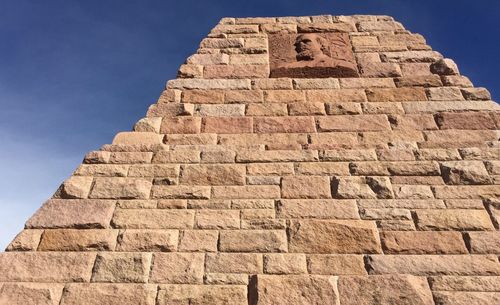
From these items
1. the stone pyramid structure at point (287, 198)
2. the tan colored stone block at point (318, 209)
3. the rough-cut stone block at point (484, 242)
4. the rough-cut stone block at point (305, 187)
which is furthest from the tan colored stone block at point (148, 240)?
the rough-cut stone block at point (484, 242)

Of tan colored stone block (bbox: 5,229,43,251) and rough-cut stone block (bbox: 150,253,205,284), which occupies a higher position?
tan colored stone block (bbox: 5,229,43,251)

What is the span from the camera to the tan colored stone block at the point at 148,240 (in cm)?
273

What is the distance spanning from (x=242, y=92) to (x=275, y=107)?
40 cm

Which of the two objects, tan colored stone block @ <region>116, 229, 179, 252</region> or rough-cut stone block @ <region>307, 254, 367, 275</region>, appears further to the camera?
tan colored stone block @ <region>116, 229, 179, 252</region>

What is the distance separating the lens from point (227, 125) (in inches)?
145

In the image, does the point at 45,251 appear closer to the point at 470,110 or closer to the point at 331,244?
the point at 331,244

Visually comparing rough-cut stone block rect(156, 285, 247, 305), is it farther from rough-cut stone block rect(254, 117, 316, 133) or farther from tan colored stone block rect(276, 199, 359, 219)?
rough-cut stone block rect(254, 117, 316, 133)

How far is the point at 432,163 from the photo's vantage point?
3.21 meters

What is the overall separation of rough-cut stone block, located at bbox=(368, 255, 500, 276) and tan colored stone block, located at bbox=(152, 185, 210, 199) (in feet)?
4.14

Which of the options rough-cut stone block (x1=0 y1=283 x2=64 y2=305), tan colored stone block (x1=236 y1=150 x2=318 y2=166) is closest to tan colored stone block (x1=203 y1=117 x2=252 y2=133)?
tan colored stone block (x1=236 y1=150 x2=318 y2=166)

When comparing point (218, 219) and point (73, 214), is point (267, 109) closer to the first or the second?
point (218, 219)

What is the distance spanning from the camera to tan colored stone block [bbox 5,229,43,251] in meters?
2.72

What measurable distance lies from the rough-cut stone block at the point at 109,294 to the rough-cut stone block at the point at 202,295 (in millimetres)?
84

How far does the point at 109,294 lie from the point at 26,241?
2.46 ft
